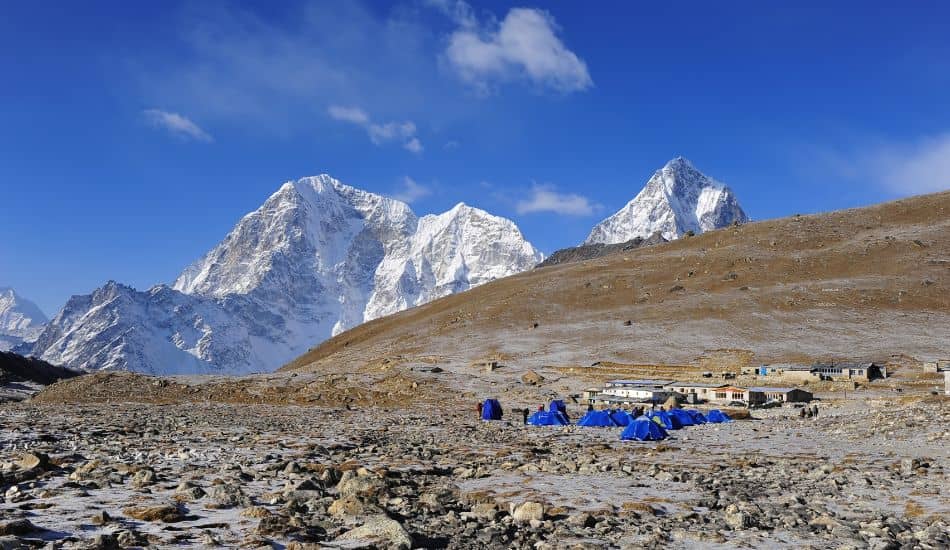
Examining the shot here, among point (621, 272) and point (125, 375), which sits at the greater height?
point (621, 272)

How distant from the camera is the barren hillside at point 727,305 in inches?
3214

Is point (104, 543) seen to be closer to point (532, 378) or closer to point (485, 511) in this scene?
point (485, 511)

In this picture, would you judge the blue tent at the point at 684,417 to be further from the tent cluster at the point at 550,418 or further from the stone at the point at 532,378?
the stone at the point at 532,378

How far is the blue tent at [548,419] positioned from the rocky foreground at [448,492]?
12199mm

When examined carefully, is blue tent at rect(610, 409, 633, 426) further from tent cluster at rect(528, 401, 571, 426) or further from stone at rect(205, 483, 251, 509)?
stone at rect(205, 483, 251, 509)

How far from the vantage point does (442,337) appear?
98.8 meters

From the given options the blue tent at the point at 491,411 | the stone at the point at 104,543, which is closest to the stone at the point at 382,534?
the stone at the point at 104,543

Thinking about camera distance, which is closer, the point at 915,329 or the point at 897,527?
the point at 897,527

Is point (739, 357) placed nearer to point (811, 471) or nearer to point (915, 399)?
point (915, 399)

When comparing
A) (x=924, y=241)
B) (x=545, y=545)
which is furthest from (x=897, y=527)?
(x=924, y=241)

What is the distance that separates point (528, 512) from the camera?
40.7 ft

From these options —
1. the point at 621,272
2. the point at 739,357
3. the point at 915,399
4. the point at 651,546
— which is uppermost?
the point at 621,272

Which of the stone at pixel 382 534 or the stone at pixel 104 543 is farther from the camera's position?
the stone at pixel 382 534

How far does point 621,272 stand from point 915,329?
47.6 m
